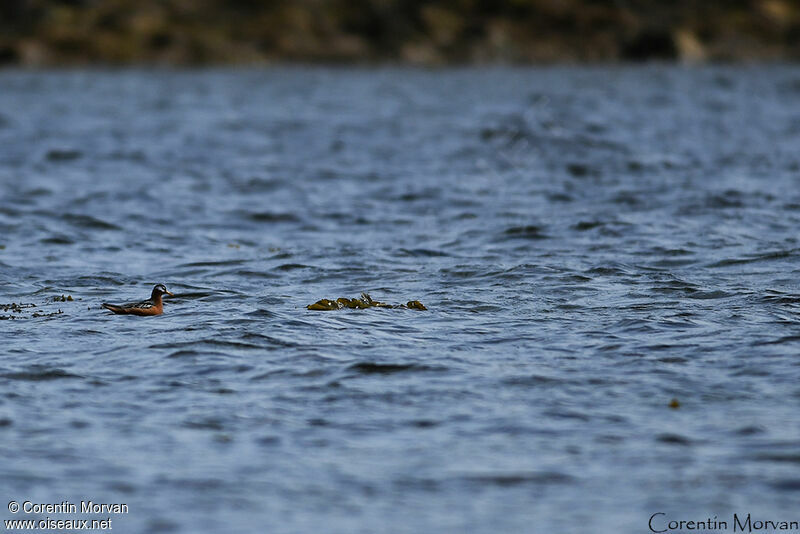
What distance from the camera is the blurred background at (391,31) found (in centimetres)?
10075

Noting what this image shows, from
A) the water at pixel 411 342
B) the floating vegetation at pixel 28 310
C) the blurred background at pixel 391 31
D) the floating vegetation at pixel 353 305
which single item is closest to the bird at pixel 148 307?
the water at pixel 411 342

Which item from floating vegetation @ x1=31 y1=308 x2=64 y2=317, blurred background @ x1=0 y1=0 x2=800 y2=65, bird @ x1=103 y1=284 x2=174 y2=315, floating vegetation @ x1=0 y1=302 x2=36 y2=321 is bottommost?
floating vegetation @ x1=0 y1=302 x2=36 y2=321

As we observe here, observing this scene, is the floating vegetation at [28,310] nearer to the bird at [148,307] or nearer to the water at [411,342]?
the water at [411,342]

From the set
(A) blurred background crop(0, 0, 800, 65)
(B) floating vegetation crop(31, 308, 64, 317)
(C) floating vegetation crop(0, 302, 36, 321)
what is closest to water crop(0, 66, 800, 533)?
(B) floating vegetation crop(31, 308, 64, 317)

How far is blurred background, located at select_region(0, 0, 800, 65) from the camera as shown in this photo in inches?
3967

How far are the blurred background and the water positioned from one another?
232 ft

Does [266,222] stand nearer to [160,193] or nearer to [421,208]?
[421,208]

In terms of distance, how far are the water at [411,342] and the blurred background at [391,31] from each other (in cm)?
7083

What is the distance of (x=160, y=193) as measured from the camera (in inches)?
1067

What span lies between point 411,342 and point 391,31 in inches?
3863

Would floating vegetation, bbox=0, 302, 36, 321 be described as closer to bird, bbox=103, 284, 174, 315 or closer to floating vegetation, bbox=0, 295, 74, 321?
floating vegetation, bbox=0, 295, 74, 321

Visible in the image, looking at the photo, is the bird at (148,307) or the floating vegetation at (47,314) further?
the floating vegetation at (47,314)

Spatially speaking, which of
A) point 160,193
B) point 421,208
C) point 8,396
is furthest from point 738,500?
point 160,193

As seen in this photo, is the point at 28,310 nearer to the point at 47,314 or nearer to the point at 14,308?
the point at 14,308
